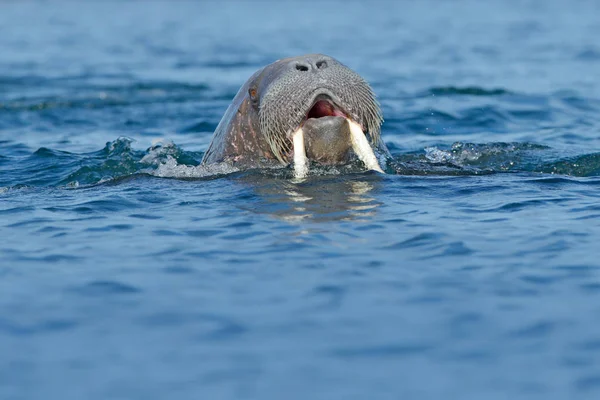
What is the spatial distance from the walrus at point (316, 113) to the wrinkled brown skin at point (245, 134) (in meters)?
0.06

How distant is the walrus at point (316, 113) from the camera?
8.64 meters

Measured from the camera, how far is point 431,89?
1811cm

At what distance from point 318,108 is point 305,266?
271cm

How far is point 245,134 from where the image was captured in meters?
9.50

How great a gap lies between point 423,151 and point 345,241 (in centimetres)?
556

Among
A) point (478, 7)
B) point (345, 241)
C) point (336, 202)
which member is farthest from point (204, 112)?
point (478, 7)

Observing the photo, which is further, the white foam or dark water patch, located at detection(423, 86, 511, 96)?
dark water patch, located at detection(423, 86, 511, 96)

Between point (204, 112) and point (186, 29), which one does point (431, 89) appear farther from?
point (186, 29)

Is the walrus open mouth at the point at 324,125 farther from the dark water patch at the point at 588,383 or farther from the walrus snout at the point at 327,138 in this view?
the dark water patch at the point at 588,383

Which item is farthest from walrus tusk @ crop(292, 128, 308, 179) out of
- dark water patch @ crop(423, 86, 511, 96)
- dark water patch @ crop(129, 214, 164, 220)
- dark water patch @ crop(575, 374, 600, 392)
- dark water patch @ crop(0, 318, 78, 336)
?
dark water patch @ crop(423, 86, 511, 96)

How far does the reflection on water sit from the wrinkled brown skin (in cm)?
34

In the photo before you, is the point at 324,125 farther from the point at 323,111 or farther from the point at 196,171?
the point at 196,171

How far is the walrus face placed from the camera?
8.63 metres

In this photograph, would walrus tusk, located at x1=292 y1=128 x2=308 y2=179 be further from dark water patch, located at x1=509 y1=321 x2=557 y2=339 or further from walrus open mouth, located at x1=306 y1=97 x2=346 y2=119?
dark water patch, located at x1=509 y1=321 x2=557 y2=339
